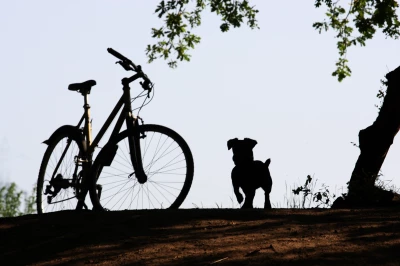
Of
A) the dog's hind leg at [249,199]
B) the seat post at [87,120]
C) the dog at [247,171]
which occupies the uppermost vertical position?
the seat post at [87,120]

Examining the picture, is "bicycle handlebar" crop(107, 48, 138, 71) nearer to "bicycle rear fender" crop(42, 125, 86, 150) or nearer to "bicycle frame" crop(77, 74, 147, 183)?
"bicycle frame" crop(77, 74, 147, 183)

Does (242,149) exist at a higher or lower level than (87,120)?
lower

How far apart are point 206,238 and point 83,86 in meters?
3.37

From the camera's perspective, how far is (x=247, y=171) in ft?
37.7

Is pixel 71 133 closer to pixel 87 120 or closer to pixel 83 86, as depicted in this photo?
pixel 87 120

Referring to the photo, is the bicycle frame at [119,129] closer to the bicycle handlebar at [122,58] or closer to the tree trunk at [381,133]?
the bicycle handlebar at [122,58]

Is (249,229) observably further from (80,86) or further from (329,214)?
(80,86)

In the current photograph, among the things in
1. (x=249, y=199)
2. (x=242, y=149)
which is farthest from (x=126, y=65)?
(x=249, y=199)

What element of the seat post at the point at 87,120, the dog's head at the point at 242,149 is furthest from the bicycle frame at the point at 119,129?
the dog's head at the point at 242,149

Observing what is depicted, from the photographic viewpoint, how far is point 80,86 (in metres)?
10.9

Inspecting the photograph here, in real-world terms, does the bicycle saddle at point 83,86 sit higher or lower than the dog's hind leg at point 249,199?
higher

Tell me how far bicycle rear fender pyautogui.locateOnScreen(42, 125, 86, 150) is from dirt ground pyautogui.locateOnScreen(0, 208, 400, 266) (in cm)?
113

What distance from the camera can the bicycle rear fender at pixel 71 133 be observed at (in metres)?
10.9

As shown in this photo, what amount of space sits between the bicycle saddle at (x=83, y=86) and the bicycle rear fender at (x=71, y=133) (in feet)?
1.58
